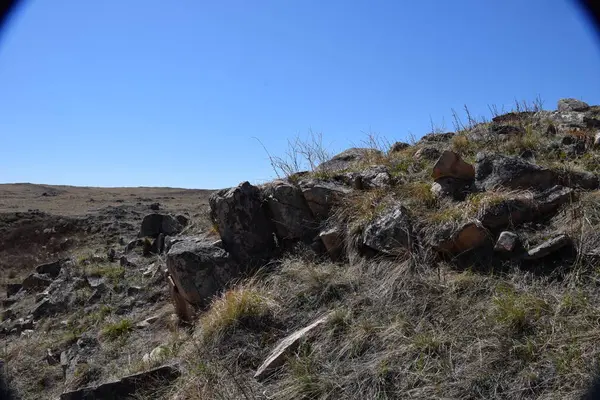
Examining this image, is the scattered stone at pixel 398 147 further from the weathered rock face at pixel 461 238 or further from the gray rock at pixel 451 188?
the weathered rock face at pixel 461 238

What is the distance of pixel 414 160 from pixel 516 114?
6.96ft

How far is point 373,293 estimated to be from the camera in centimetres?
471

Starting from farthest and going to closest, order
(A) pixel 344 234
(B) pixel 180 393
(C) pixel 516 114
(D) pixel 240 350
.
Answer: (C) pixel 516 114
(A) pixel 344 234
(D) pixel 240 350
(B) pixel 180 393

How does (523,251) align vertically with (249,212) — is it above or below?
below

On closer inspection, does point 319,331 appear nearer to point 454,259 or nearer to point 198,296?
point 454,259

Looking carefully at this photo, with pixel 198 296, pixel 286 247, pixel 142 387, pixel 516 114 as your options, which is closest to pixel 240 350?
pixel 142 387

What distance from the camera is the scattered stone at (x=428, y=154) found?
6.85 meters

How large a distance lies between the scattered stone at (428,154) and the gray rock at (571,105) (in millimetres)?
3266

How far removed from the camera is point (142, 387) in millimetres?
4648

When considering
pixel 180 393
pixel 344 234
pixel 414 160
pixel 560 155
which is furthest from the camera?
pixel 414 160

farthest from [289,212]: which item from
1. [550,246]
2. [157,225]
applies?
[157,225]

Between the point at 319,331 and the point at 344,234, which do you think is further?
the point at 344,234

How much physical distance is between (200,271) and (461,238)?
→ 2.71 metres

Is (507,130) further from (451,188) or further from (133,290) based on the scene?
(133,290)
